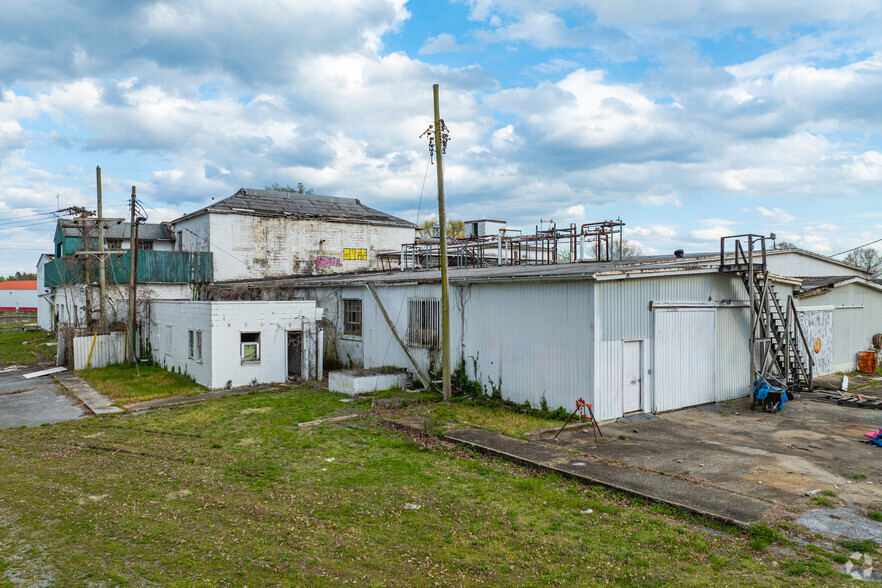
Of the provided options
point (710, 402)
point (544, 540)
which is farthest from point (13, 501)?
point (710, 402)

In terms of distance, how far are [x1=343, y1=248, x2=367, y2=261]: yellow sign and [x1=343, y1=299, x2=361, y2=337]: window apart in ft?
42.8

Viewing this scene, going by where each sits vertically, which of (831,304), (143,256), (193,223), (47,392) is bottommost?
(47,392)

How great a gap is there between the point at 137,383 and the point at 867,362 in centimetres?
2679

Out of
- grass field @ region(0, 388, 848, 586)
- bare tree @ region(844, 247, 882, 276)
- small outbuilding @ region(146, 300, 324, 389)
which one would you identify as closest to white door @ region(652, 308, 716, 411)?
grass field @ region(0, 388, 848, 586)

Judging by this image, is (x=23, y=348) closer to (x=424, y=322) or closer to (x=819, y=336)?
(x=424, y=322)

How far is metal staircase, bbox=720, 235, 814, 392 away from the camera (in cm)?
1580

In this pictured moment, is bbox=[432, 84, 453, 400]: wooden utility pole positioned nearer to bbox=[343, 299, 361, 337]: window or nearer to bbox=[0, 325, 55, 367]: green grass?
bbox=[343, 299, 361, 337]: window

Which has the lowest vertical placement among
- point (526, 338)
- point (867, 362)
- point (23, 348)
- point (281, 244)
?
point (23, 348)

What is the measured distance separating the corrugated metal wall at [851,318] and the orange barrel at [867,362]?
0.33m

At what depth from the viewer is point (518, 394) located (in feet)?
47.8

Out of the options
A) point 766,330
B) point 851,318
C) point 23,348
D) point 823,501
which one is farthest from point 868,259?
point 23,348

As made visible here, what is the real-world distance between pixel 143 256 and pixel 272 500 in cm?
2556

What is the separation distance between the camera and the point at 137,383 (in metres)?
19.4

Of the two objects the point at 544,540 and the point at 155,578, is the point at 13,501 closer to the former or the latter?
the point at 155,578
